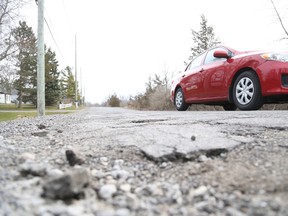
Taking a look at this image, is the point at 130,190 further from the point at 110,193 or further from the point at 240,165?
the point at 240,165

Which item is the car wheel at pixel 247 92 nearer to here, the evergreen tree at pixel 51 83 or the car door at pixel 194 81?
the car door at pixel 194 81

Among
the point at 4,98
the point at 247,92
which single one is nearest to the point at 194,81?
the point at 247,92

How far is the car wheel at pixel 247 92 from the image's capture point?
185 inches

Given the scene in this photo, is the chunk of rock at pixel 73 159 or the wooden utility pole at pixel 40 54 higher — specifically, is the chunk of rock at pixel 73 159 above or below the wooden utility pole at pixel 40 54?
below

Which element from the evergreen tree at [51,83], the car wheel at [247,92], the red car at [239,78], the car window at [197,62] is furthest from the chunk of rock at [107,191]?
the evergreen tree at [51,83]

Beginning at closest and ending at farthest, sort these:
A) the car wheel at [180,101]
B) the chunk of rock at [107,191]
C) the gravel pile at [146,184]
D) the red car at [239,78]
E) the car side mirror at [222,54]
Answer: the gravel pile at [146,184] → the chunk of rock at [107,191] → the red car at [239,78] → the car side mirror at [222,54] → the car wheel at [180,101]

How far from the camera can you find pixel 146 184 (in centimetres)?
130

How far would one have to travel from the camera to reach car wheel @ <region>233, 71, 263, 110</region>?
185 inches

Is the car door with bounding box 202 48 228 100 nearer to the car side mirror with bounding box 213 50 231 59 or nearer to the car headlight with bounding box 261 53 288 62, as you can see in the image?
the car side mirror with bounding box 213 50 231 59

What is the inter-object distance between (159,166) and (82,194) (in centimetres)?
53

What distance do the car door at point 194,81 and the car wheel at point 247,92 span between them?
47.2 inches

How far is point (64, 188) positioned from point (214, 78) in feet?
16.7

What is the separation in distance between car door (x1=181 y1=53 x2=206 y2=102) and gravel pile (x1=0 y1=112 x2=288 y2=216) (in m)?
4.70

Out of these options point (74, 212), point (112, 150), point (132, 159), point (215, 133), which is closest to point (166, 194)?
point (74, 212)
